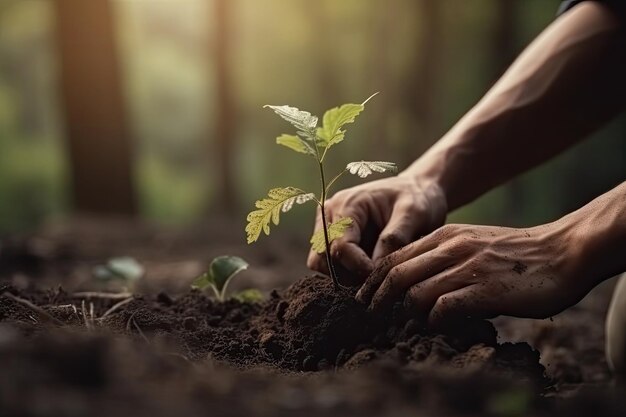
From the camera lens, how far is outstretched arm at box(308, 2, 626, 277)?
272 cm

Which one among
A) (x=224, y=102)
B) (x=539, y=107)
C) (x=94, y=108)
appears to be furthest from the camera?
(x=224, y=102)

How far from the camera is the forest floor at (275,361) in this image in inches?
46.8

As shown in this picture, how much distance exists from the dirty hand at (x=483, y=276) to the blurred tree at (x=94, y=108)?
6.94 meters

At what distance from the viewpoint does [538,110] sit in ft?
9.31

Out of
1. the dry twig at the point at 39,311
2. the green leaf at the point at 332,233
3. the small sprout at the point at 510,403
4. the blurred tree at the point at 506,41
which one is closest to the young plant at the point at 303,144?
the green leaf at the point at 332,233

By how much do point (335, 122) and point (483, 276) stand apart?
0.58 meters

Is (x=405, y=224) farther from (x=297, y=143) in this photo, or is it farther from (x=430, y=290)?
(x=297, y=143)

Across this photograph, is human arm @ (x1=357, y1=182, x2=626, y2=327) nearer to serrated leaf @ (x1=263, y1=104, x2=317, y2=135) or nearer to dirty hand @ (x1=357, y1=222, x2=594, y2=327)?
dirty hand @ (x1=357, y1=222, x2=594, y2=327)

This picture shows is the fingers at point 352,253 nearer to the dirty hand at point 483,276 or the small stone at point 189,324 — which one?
the dirty hand at point 483,276

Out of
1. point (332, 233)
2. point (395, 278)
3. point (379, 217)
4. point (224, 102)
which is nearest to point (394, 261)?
point (395, 278)

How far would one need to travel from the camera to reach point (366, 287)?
1.97m

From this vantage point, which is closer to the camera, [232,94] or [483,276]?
[483,276]

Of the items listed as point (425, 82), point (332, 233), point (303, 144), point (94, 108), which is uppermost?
point (303, 144)

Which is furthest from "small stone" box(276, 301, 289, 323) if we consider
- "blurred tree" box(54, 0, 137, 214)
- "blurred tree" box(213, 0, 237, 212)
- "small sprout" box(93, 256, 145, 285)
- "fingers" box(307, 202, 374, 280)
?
"blurred tree" box(213, 0, 237, 212)
